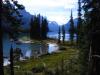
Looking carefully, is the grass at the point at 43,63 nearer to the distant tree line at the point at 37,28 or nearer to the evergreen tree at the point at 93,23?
the evergreen tree at the point at 93,23

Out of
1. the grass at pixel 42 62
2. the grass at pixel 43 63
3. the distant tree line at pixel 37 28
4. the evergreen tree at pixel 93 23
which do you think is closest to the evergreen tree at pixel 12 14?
the evergreen tree at pixel 93 23

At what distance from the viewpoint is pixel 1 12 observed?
19.9m

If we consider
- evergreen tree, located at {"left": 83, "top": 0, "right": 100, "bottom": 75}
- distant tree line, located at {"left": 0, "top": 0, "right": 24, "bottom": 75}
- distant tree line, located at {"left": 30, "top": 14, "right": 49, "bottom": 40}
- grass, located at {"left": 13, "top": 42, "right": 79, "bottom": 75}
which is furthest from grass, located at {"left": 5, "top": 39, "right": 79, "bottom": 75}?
distant tree line, located at {"left": 30, "top": 14, "right": 49, "bottom": 40}

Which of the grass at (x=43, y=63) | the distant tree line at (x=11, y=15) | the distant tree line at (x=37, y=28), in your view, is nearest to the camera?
the distant tree line at (x=11, y=15)

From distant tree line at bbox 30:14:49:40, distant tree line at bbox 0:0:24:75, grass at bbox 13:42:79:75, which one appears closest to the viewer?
distant tree line at bbox 0:0:24:75

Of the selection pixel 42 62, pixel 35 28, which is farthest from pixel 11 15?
pixel 35 28

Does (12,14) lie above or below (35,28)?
above

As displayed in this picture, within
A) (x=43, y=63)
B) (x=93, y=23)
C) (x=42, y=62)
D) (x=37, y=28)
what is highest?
(x=93, y=23)

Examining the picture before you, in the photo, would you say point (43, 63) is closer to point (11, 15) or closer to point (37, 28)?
point (11, 15)

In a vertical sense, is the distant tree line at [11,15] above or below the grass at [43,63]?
above

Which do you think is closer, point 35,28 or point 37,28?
point 35,28

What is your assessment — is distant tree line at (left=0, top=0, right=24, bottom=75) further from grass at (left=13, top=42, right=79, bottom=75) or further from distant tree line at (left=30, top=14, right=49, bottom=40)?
distant tree line at (left=30, top=14, right=49, bottom=40)

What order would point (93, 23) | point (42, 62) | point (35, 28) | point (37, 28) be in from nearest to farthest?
point (93, 23) → point (42, 62) → point (35, 28) → point (37, 28)

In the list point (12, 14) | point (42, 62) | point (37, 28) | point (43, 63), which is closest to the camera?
point (12, 14)
